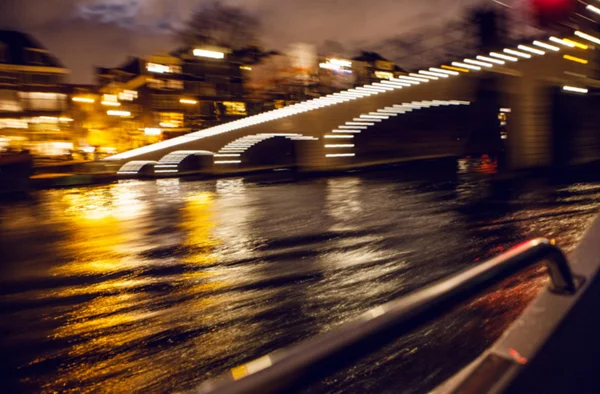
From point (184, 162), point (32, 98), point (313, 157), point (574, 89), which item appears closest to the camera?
point (574, 89)

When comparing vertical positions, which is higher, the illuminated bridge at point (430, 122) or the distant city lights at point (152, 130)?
the distant city lights at point (152, 130)

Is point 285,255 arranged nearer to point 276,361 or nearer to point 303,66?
point 276,361

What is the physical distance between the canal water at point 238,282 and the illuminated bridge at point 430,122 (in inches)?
305

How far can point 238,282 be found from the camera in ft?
19.8

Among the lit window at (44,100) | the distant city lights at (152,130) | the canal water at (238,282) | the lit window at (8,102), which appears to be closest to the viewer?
the canal water at (238,282)

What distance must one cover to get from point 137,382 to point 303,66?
94.7ft

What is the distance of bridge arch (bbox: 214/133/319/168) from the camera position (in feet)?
93.3

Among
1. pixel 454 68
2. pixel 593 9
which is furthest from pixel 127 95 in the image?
pixel 593 9

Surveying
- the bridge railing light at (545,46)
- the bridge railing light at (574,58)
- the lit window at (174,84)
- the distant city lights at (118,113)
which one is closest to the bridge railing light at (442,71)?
the bridge railing light at (545,46)

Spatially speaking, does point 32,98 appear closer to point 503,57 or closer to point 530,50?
point 503,57

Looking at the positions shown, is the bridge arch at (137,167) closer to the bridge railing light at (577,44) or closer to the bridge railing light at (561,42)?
the bridge railing light at (561,42)

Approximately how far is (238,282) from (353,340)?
15.2ft

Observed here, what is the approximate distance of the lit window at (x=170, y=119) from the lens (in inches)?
2013

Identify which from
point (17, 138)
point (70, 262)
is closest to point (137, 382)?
point (70, 262)
